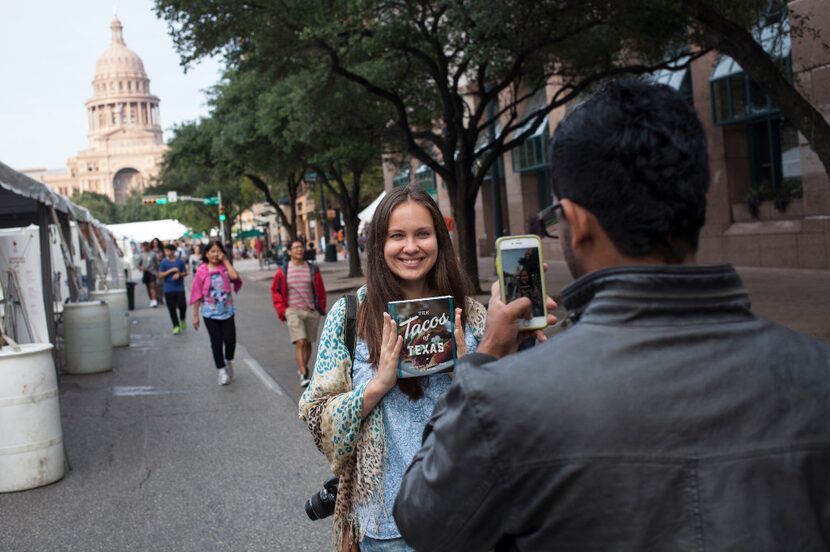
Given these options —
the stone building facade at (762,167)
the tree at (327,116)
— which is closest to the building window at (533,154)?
the tree at (327,116)

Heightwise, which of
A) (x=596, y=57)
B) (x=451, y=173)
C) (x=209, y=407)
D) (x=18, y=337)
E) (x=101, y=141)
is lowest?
(x=209, y=407)

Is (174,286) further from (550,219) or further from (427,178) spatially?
(427,178)

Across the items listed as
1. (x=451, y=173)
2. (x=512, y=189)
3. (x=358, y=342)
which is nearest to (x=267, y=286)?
(x=512, y=189)

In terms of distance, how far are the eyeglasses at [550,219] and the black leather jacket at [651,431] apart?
178mm

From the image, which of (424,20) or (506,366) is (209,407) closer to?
(506,366)

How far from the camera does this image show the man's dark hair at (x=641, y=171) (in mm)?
1548

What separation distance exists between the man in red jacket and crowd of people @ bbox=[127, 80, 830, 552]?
9.33 m

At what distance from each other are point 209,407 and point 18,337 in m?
2.09

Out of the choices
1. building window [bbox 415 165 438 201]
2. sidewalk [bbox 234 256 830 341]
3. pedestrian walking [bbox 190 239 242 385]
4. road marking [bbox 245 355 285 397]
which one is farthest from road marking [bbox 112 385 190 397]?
building window [bbox 415 165 438 201]

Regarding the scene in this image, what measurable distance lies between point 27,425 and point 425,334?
18.0 ft

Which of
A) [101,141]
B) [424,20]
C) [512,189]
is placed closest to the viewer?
[424,20]

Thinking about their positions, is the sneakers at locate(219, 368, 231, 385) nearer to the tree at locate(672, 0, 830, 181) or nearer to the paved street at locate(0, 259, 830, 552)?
the paved street at locate(0, 259, 830, 552)

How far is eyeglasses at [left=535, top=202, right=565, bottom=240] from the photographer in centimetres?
167

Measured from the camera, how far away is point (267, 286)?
36.2 meters
